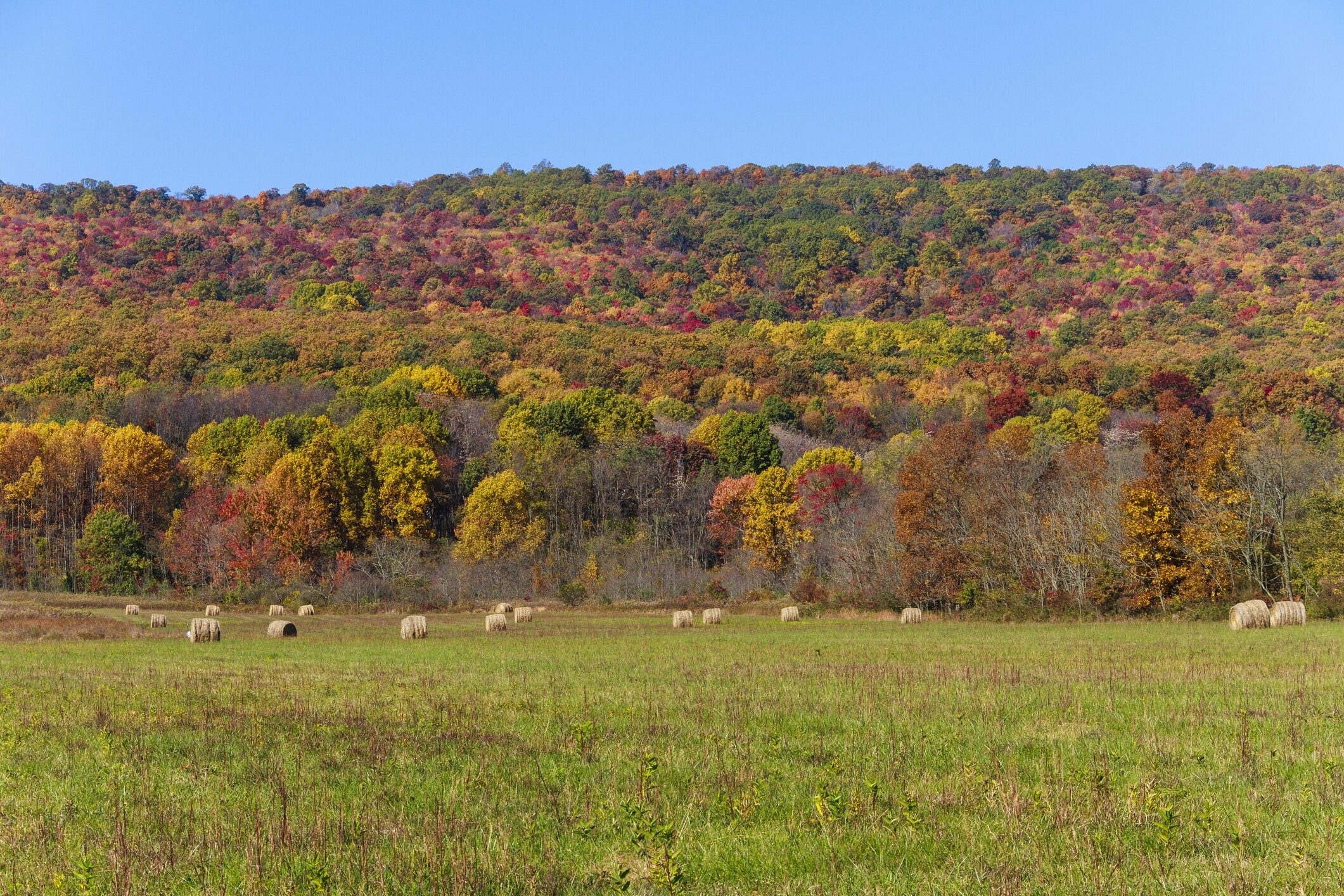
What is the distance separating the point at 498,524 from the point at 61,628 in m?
50.3

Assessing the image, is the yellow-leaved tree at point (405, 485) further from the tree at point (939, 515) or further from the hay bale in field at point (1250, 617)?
the hay bale in field at point (1250, 617)

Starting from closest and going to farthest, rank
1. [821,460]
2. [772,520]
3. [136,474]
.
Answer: [772,520], [821,460], [136,474]

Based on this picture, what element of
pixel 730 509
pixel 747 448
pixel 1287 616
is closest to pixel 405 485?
pixel 730 509

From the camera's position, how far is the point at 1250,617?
36281 millimetres

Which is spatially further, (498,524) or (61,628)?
(498,524)

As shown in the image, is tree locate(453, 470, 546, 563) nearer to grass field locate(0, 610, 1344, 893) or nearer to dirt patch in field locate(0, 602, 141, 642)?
dirt patch in field locate(0, 602, 141, 642)

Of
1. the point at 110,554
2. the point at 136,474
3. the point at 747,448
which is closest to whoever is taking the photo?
the point at 110,554

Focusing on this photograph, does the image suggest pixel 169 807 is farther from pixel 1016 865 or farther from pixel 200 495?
pixel 200 495

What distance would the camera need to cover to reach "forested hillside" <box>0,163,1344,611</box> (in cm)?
5566

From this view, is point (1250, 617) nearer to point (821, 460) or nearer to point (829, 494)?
point (829, 494)

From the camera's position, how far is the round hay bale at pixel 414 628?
41688mm

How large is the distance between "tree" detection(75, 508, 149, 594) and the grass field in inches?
2731

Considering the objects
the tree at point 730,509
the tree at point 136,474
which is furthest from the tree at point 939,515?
the tree at point 136,474

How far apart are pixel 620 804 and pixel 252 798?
3304 millimetres
